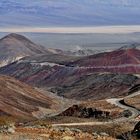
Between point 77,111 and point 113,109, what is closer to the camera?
point 113,109

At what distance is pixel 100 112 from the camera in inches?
3130

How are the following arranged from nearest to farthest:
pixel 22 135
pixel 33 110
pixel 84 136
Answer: pixel 22 135, pixel 84 136, pixel 33 110

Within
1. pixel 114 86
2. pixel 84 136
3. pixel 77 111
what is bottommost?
pixel 114 86

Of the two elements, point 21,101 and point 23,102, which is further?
point 21,101

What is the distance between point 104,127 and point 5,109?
80.1 meters

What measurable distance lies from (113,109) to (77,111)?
8338 mm

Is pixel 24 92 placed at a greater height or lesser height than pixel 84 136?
lesser

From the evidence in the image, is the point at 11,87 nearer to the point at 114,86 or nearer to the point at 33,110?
the point at 33,110

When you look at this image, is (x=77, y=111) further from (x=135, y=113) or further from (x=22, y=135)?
(x=22, y=135)

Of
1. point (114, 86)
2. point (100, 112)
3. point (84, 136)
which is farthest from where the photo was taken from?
point (114, 86)

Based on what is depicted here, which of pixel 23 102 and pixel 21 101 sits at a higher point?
pixel 21 101

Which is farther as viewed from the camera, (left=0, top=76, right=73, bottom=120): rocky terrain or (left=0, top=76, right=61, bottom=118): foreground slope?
(left=0, top=76, right=61, bottom=118): foreground slope

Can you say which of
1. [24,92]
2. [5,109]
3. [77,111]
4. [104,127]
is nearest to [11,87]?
[24,92]

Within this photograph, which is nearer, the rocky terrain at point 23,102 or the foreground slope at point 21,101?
the rocky terrain at point 23,102
